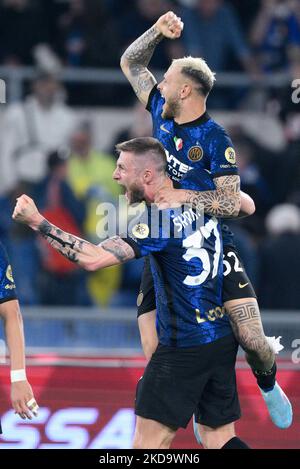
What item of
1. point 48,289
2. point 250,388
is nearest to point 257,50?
point 48,289

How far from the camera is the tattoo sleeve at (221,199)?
7.58 metres

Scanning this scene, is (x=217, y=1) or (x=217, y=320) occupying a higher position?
(x=217, y=1)

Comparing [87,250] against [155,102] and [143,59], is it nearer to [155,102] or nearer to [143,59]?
[155,102]

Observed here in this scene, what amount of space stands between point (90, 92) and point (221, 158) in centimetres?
551

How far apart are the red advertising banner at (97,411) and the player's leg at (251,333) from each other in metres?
0.79

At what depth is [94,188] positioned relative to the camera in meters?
12.4

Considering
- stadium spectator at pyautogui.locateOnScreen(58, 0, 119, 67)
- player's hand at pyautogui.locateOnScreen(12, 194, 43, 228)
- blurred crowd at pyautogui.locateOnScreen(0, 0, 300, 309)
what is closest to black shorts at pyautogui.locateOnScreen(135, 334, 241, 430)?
player's hand at pyautogui.locateOnScreen(12, 194, 43, 228)

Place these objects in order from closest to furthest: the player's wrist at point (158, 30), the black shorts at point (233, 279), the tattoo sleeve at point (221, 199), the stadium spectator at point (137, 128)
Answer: the tattoo sleeve at point (221, 199) → the black shorts at point (233, 279) → the player's wrist at point (158, 30) → the stadium spectator at point (137, 128)

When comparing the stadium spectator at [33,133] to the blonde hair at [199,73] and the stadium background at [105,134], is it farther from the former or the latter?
the blonde hair at [199,73]

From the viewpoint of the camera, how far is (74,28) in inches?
545

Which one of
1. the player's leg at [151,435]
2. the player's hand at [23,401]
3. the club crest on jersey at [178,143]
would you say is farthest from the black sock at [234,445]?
the club crest on jersey at [178,143]

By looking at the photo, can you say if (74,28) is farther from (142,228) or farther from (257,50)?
(142,228)

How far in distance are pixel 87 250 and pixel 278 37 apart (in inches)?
286

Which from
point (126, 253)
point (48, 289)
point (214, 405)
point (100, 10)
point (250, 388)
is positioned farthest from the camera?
point (100, 10)
